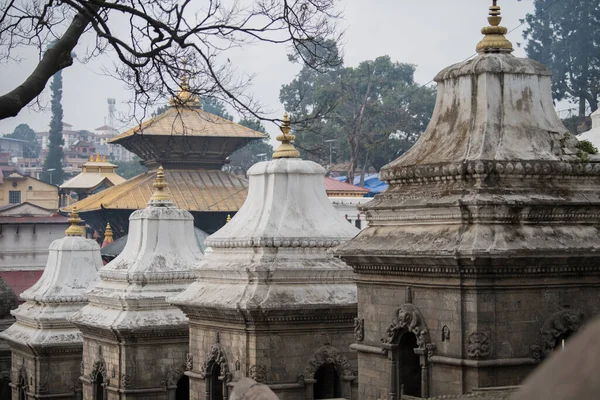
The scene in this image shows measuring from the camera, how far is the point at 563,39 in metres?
52.8

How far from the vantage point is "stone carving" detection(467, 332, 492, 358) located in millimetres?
11500

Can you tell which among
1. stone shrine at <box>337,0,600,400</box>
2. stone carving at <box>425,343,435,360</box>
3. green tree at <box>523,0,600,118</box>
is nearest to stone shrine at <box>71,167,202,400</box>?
stone shrine at <box>337,0,600,400</box>

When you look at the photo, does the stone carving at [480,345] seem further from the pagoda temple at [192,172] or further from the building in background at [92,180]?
the building in background at [92,180]

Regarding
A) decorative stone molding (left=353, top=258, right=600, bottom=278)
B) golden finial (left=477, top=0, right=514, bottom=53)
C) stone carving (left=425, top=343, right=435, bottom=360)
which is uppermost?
golden finial (left=477, top=0, right=514, bottom=53)

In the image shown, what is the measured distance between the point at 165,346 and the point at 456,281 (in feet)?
36.8

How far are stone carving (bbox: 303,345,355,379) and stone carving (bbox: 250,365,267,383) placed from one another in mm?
599

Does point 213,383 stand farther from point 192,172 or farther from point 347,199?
point 192,172

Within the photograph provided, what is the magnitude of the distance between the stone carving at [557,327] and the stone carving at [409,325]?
116 cm

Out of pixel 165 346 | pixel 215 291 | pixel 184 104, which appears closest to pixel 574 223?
pixel 184 104

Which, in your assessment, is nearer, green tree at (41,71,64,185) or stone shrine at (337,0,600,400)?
stone shrine at (337,0,600,400)

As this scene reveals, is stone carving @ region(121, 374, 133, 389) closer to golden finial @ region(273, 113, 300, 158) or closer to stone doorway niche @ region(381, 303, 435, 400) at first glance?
golden finial @ region(273, 113, 300, 158)

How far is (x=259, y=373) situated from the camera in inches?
676

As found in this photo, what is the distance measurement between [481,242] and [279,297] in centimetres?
635

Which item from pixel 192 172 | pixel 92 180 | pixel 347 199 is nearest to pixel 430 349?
pixel 347 199
